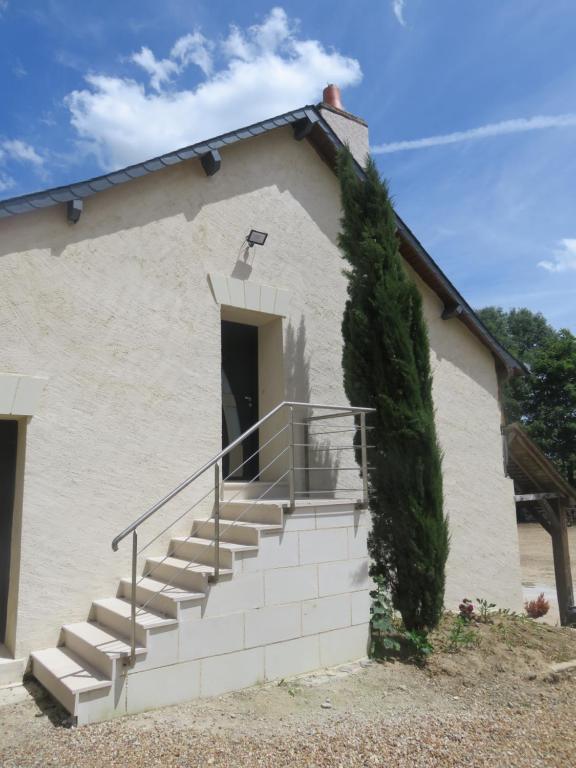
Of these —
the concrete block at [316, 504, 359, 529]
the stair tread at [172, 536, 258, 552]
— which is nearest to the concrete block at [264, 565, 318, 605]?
the stair tread at [172, 536, 258, 552]

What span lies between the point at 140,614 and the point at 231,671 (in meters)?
0.91

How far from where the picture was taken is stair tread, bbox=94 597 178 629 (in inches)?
181

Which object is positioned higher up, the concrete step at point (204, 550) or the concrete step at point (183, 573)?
the concrete step at point (204, 550)

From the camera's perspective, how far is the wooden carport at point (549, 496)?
1195 cm

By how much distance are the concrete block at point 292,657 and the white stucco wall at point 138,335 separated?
5.40 feet

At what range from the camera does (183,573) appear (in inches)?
208

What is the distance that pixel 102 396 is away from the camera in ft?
19.5

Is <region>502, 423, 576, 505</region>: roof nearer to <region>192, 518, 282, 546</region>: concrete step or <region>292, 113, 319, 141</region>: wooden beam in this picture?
<region>292, 113, 319, 141</region>: wooden beam

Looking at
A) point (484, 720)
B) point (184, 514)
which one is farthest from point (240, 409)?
point (484, 720)

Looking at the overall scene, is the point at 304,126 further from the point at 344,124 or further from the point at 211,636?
the point at 211,636

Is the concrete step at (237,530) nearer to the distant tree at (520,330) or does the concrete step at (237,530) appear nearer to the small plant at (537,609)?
the small plant at (537,609)

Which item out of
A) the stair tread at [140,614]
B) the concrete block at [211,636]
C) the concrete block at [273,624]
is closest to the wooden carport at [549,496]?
the concrete block at [273,624]

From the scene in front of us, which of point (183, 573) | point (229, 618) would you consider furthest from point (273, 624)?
point (183, 573)

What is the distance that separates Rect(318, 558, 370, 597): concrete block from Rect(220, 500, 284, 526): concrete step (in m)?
0.68
